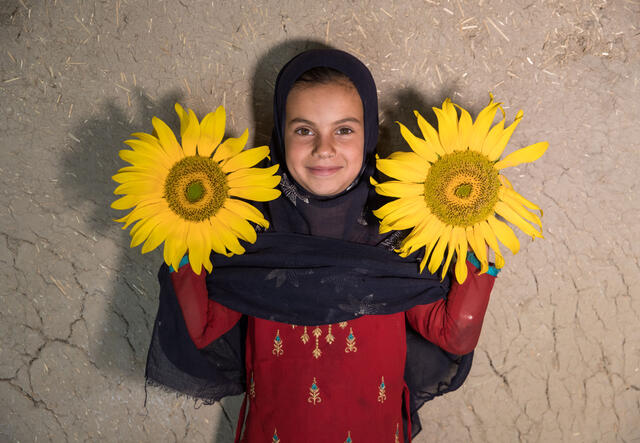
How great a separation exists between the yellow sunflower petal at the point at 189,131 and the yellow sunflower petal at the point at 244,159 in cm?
7

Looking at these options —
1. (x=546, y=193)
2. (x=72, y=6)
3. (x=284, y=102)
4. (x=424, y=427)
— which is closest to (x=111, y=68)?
(x=72, y=6)

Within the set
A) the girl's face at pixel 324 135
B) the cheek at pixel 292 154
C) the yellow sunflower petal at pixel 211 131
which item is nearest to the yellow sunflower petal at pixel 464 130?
the girl's face at pixel 324 135

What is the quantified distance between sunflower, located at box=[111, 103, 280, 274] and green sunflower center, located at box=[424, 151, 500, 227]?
12.8 inches

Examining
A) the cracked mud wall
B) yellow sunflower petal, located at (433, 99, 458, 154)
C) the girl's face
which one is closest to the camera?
yellow sunflower petal, located at (433, 99, 458, 154)

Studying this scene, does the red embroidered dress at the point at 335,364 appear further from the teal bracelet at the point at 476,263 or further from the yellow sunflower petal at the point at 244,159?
the yellow sunflower petal at the point at 244,159

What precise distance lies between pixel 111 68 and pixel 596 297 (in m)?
1.53

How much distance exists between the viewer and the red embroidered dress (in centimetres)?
104

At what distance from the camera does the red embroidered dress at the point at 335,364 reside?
1038 mm

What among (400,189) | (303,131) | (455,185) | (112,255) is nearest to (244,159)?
(303,131)

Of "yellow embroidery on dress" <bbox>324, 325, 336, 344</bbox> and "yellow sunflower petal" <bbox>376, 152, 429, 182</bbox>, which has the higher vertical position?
"yellow sunflower petal" <bbox>376, 152, 429, 182</bbox>

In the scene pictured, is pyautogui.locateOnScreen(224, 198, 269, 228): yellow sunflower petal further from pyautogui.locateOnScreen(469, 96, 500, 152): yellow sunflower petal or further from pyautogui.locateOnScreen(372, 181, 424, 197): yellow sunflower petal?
pyautogui.locateOnScreen(469, 96, 500, 152): yellow sunflower petal

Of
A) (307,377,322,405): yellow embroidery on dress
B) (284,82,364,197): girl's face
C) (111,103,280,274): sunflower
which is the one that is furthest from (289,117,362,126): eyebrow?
(307,377,322,405): yellow embroidery on dress

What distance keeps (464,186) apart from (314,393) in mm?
561

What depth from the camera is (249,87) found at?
1.27 metres
